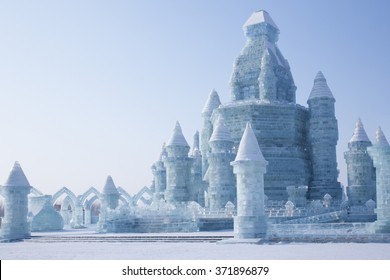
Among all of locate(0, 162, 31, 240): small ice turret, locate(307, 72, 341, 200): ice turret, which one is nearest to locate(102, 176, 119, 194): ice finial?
locate(0, 162, 31, 240): small ice turret

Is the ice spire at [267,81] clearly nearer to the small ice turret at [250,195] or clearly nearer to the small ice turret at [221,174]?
the small ice turret at [221,174]

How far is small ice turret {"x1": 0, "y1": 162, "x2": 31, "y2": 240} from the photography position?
102 ft

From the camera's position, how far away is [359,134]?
138ft

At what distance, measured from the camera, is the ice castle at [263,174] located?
107 feet

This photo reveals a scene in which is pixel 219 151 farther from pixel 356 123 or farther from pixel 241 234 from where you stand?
pixel 241 234

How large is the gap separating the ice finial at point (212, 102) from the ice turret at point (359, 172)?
44.6ft

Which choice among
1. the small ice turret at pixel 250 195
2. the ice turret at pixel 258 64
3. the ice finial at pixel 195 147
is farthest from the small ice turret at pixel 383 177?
the ice finial at pixel 195 147

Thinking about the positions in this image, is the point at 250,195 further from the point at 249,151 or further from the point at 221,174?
the point at 221,174

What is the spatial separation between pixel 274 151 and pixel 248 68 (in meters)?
8.72

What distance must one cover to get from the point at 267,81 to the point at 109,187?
1601 centimetres

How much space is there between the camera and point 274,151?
4256cm

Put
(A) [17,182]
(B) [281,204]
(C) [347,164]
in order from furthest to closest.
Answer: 1. (C) [347,164]
2. (B) [281,204]
3. (A) [17,182]

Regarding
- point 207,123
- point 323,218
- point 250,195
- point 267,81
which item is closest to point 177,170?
point 207,123

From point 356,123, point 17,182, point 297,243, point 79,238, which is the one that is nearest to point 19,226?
point 17,182
